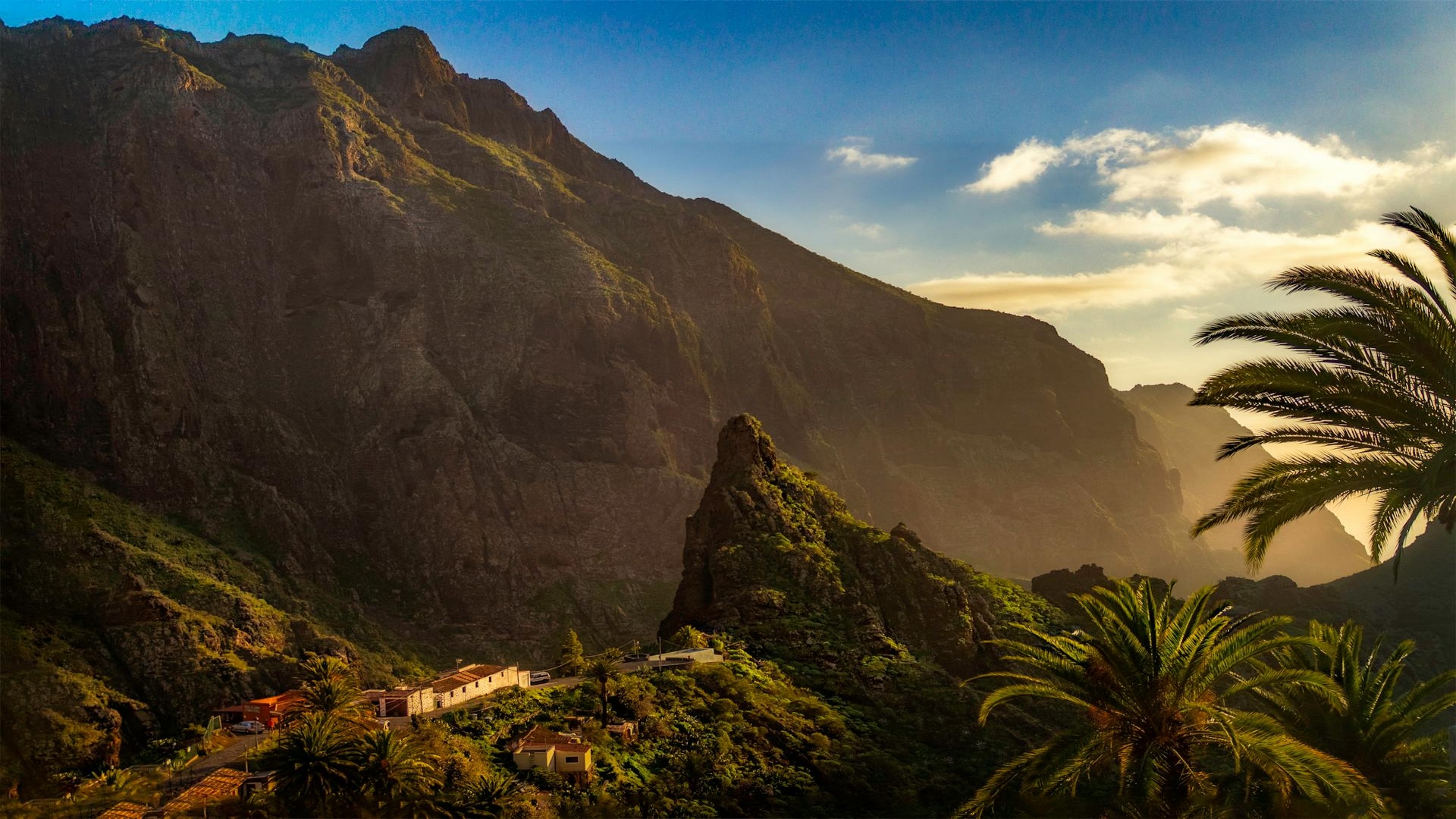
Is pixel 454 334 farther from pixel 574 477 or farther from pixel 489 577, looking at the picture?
pixel 489 577

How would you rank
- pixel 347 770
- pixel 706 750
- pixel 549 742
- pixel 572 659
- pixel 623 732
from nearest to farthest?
pixel 347 770
pixel 549 742
pixel 623 732
pixel 706 750
pixel 572 659

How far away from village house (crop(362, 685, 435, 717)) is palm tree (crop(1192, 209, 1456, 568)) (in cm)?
3986

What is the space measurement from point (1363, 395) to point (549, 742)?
103 feet

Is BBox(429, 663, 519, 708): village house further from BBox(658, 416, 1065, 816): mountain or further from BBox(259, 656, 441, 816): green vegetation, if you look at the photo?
BBox(259, 656, 441, 816): green vegetation

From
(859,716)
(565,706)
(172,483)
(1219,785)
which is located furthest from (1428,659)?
(172,483)

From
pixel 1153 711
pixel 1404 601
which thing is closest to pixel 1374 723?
pixel 1153 711

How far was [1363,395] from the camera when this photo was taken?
18.9 meters

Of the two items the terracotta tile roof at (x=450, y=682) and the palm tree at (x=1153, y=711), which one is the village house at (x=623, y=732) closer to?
the terracotta tile roof at (x=450, y=682)

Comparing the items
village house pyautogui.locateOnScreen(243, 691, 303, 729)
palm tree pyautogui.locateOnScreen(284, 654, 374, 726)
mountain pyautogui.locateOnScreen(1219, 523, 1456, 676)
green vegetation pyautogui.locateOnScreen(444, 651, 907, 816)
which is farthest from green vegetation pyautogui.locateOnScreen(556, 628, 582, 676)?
mountain pyautogui.locateOnScreen(1219, 523, 1456, 676)

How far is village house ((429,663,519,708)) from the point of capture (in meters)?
54.7

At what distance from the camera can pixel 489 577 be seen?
14900 cm

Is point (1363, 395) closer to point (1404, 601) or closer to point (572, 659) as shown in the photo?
point (572, 659)

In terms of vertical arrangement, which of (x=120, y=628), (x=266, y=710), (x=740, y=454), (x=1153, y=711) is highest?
(x=740, y=454)

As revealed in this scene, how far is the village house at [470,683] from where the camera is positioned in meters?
54.7
